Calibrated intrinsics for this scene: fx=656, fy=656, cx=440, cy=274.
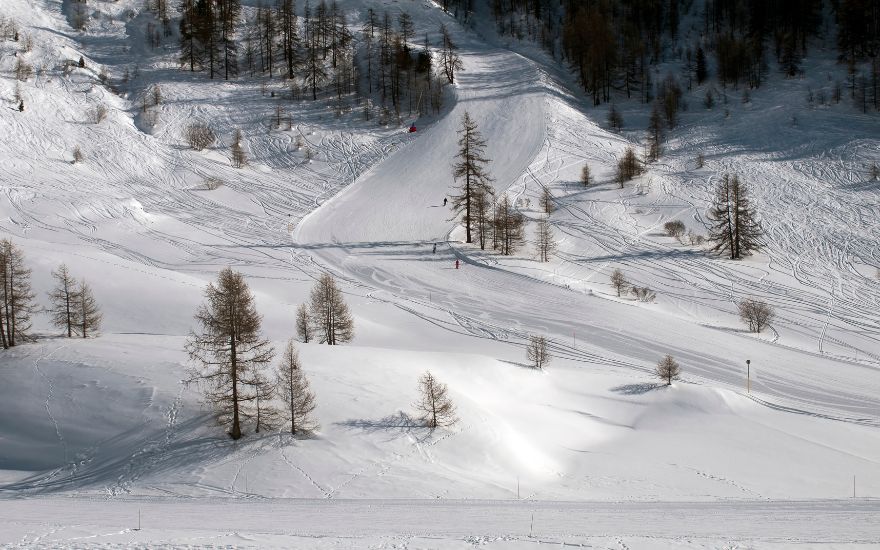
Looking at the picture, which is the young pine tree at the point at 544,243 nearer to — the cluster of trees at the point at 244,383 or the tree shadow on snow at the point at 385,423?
the tree shadow on snow at the point at 385,423

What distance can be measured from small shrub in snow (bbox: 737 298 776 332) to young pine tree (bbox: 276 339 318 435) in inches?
985

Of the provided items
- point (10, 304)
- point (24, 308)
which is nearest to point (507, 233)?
point (24, 308)

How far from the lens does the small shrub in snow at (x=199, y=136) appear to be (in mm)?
69250

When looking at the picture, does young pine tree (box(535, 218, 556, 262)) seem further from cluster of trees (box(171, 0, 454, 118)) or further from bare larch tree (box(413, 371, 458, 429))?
cluster of trees (box(171, 0, 454, 118))

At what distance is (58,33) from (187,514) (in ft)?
294

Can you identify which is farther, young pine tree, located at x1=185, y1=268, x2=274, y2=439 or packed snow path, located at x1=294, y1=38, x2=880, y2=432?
packed snow path, located at x1=294, y1=38, x2=880, y2=432

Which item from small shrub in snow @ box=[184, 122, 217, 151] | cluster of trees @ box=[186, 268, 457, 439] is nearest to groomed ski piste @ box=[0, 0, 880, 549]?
cluster of trees @ box=[186, 268, 457, 439]

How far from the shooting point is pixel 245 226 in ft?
175

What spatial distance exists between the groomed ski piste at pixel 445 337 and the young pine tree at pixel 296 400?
0.71 meters

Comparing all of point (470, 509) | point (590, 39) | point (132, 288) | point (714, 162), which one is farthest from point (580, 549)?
point (590, 39)

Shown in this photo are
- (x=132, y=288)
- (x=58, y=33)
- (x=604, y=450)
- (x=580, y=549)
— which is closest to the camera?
(x=580, y=549)

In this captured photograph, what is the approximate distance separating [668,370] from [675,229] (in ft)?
79.4

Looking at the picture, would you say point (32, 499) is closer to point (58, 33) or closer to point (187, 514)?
point (187, 514)

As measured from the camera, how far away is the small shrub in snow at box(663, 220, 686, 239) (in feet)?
168
